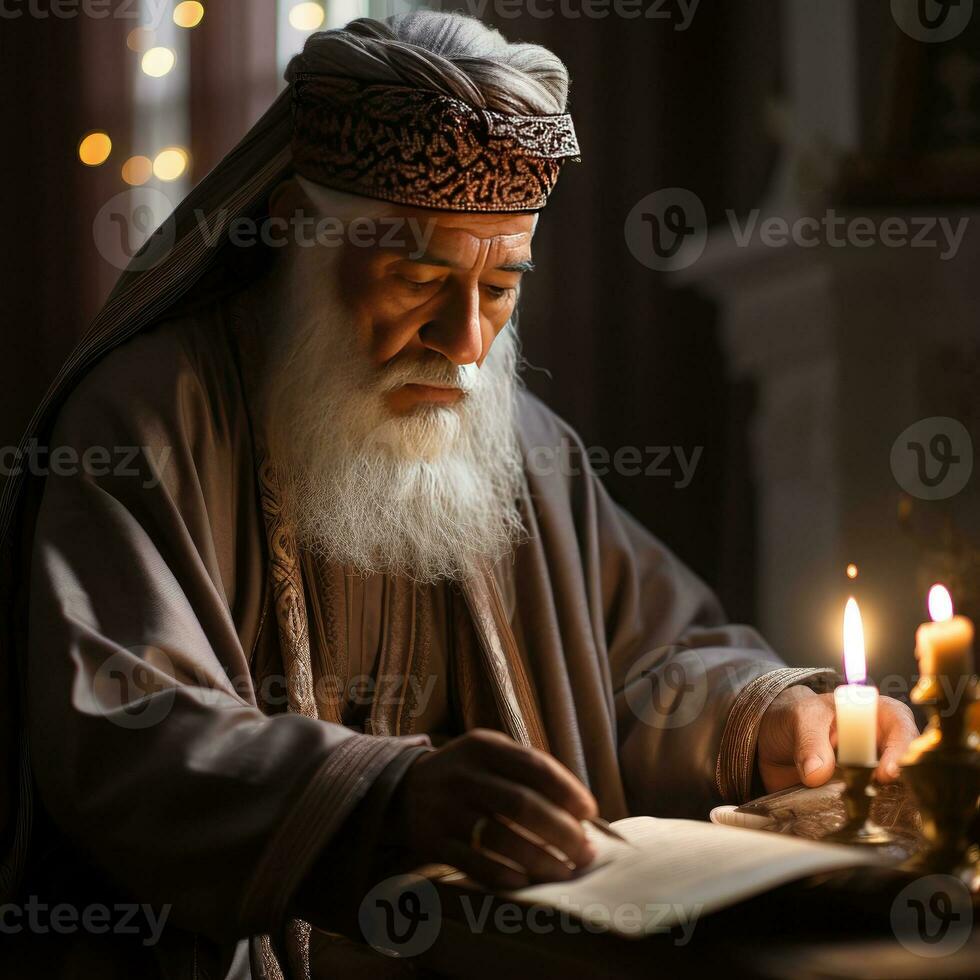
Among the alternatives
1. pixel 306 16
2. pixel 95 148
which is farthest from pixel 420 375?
pixel 306 16

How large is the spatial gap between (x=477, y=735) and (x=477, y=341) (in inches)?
38.5

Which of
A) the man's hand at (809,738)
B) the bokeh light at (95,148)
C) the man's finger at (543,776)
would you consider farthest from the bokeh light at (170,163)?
the man's finger at (543,776)

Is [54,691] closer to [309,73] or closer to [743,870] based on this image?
[743,870]

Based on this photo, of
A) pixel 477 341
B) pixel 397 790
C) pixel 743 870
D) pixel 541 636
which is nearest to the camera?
pixel 743 870

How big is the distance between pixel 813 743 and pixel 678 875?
2.85 feet

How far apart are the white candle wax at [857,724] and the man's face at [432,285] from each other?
1.07m

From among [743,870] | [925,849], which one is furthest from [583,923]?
[925,849]

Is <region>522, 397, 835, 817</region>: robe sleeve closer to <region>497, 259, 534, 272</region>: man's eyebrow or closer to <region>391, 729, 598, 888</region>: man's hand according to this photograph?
<region>497, 259, 534, 272</region>: man's eyebrow

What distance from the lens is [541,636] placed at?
102 inches

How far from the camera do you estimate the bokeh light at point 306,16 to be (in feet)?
10.8

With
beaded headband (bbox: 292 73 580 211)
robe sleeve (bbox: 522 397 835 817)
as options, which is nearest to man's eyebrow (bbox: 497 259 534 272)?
beaded headband (bbox: 292 73 580 211)

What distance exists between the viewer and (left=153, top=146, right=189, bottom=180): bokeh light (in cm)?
301

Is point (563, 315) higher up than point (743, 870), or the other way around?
point (563, 315)

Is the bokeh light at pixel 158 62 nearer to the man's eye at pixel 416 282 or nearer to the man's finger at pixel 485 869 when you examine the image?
the man's eye at pixel 416 282
